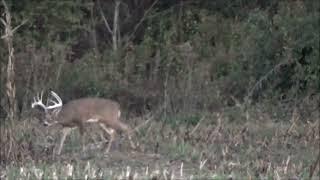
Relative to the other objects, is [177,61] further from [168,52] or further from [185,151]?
[185,151]

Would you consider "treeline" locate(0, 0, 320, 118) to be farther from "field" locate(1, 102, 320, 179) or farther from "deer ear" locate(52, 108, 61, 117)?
"deer ear" locate(52, 108, 61, 117)

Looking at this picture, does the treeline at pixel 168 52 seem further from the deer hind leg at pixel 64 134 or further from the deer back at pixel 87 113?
the deer hind leg at pixel 64 134

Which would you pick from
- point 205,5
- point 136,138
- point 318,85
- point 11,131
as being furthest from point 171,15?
point 11,131

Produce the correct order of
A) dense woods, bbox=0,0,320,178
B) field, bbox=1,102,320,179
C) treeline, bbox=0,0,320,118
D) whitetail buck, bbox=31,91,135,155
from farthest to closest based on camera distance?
treeline, bbox=0,0,320,118 → dense woods, bbox=0,0,320,178 → whitetail buck, bbox=31,91,135,155 → field, bbox=1,102,320,179

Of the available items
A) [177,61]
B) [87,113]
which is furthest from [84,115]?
[177,61]

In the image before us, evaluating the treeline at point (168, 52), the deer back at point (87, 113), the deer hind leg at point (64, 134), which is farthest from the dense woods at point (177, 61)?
the deer back at point (87, 113)

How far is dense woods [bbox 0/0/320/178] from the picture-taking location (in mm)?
18953

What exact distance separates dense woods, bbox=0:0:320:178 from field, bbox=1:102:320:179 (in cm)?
9

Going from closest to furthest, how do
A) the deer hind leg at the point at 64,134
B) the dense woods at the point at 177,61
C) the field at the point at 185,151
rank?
the field at the point at 185,151 < the deer hind leg at the point at 64,134 < the dense woods at the point at 177,61

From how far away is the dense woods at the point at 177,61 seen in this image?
19.0 m

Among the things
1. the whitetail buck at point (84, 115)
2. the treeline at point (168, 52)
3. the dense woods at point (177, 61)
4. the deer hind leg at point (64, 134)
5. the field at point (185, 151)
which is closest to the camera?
the field at point (185, 151)

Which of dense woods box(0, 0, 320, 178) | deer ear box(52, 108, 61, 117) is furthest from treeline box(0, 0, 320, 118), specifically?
deer ear box(52, 108, 61, 117)

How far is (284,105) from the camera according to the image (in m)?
19.7

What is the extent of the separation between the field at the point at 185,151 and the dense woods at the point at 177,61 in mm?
93
